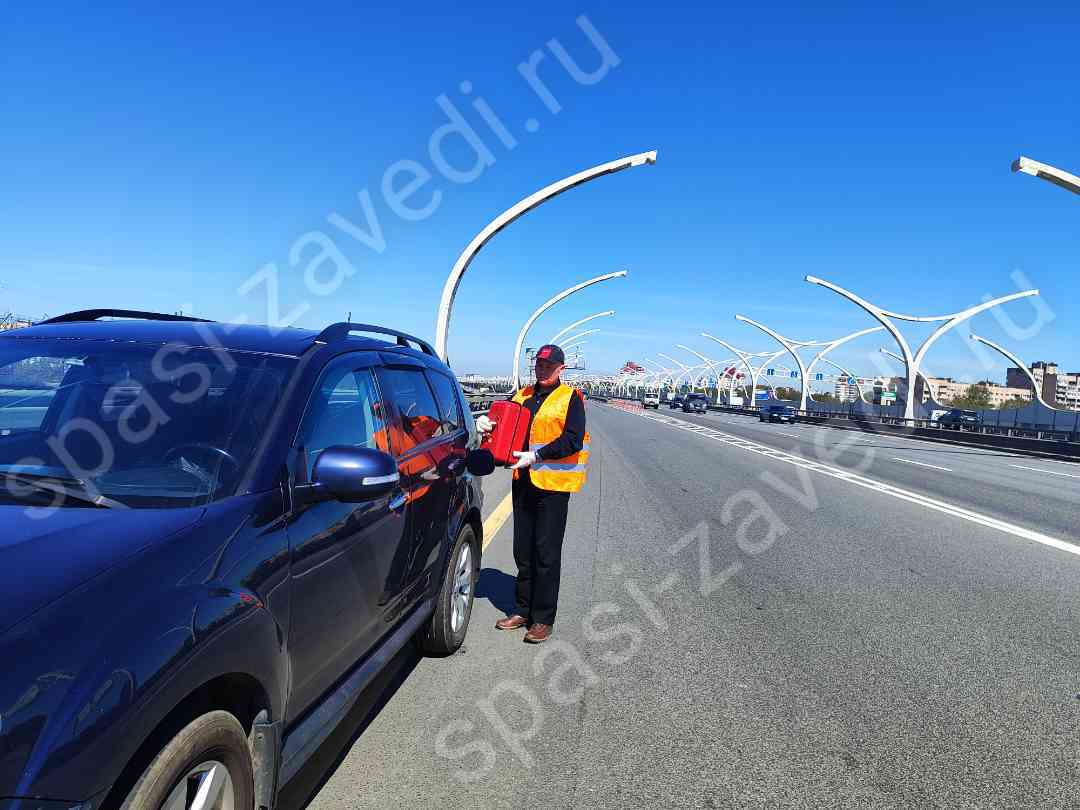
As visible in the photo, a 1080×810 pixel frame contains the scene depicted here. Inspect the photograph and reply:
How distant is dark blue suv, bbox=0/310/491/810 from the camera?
1.58m

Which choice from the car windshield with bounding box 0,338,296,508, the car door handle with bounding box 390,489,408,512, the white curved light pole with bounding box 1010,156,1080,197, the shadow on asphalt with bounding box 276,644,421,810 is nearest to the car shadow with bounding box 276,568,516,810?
the shadow on asphalt with bounding box 276,644,421,810

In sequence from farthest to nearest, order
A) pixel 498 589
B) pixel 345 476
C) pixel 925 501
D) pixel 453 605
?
pixel 925 501, pixel 498 589, pixel 453 605, pixel 345 476

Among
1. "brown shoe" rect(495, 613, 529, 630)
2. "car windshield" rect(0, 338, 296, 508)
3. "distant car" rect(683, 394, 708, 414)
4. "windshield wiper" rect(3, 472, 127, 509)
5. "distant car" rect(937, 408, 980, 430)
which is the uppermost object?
"car windshield" rect(0, 338, 296, 508)

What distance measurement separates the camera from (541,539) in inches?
188

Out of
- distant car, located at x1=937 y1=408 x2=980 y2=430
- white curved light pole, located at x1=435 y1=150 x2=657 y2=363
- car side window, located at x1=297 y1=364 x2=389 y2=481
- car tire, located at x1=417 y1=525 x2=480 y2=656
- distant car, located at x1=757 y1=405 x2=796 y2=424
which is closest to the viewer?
car side window, located at x1=297 y1=364 x2=389 y2=481

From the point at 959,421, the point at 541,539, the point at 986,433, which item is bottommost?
the point at 986,433

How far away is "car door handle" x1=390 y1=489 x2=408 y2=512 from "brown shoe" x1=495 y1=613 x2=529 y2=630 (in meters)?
1.82

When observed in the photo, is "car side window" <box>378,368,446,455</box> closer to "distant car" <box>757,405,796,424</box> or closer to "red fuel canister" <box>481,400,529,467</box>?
"red fuel canister" <box>481,400,529,467</box>

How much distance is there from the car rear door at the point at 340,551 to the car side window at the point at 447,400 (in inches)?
41.1

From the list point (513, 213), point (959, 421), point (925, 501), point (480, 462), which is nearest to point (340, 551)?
point (480, 462)

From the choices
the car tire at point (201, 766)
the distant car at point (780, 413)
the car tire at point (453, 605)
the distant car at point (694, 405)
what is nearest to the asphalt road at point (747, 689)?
the car tire at point (453, 605)

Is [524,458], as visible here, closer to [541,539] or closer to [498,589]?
[541,539]

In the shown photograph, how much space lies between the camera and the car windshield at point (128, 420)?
231 centimetres

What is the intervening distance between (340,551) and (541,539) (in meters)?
2.21
